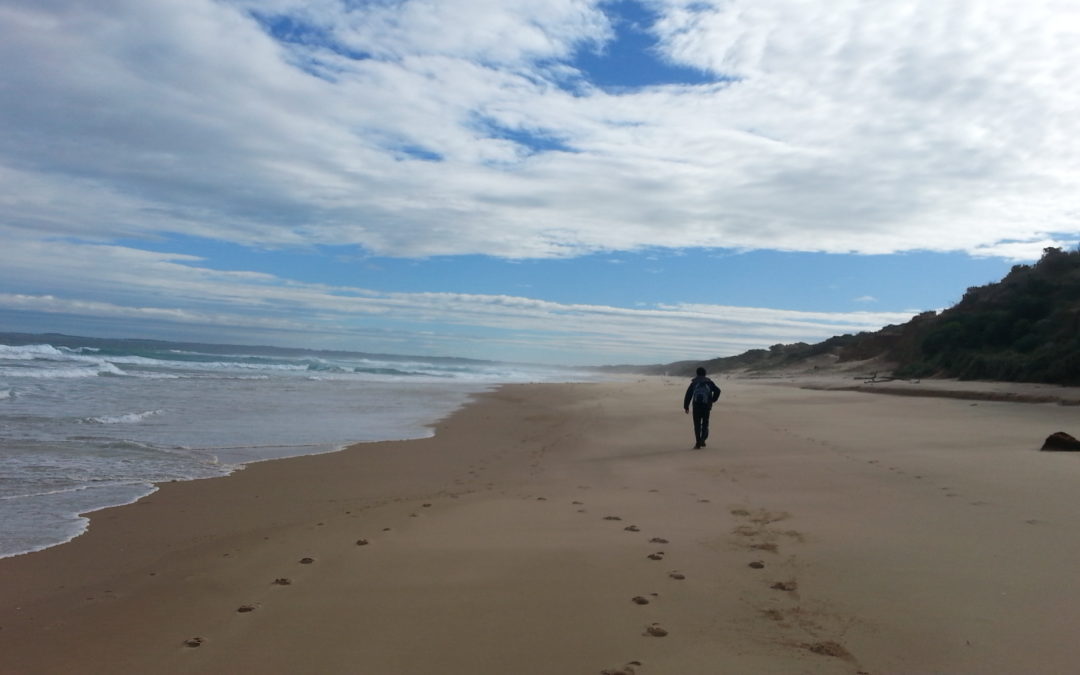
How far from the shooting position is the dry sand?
11.5 ft

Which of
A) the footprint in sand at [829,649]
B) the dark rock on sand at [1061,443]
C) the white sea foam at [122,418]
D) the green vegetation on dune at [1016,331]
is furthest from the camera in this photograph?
the green vegetation on dune at [1016,331]

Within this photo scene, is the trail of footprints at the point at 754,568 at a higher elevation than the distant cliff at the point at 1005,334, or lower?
lower

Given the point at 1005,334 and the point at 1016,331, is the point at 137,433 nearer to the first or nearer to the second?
the point at 1016,331

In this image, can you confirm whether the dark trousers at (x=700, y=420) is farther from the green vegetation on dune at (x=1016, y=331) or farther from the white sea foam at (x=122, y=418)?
the green vegetation on dune at (x=1016, y=331)

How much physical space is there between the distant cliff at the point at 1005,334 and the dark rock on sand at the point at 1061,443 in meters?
14.6

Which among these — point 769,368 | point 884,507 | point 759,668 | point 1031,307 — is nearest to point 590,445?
point 884,507

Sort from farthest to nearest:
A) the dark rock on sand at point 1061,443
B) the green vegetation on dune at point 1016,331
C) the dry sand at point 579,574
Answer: the green vegetation on dune at point 1016,331
the dark rock on sand at point 1061,443
the dry sand at point 579,574

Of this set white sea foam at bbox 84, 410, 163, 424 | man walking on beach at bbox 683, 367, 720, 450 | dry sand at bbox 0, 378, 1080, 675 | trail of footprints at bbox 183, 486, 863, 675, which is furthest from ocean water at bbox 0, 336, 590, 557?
man walking on beach at bbox 683, 367, 720, 450

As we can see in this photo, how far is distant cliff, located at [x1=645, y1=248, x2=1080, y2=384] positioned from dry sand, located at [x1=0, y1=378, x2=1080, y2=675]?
1817cm

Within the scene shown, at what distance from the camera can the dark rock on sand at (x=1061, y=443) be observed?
9.44 metres

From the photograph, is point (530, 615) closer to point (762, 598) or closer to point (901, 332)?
point (762, 598)

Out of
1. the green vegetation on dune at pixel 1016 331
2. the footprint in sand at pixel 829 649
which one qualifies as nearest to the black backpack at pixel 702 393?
the footprint in sand at pixel 829 649

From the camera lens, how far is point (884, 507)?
21.5 ft

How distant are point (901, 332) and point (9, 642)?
4839cm
